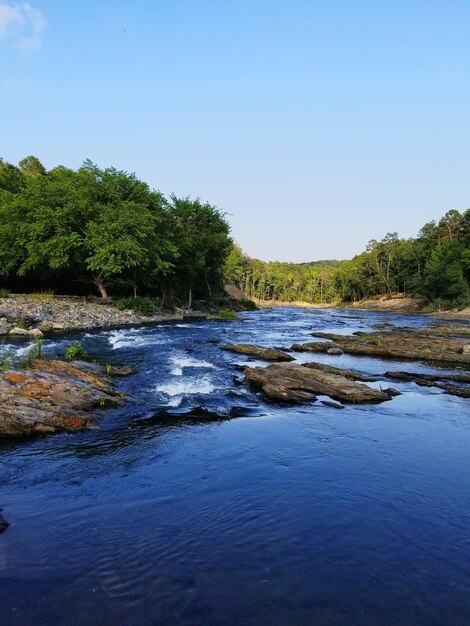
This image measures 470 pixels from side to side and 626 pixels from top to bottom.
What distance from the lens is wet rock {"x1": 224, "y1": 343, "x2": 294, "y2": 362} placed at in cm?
2012

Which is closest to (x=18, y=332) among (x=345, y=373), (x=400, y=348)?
(x=345, y=373)

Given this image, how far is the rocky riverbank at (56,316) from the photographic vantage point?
25.4m

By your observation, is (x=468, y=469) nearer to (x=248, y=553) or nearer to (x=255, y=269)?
(x=248, y=553)

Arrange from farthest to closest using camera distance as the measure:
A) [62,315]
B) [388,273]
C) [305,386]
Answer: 1. [388,273]
2. [62,315]
3. [305,386]

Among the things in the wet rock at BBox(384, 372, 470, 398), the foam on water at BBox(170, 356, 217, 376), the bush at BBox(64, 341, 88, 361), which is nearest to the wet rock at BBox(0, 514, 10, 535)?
the foam on water at BBox(170, 356, 217, 376)

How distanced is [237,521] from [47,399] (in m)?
6.22

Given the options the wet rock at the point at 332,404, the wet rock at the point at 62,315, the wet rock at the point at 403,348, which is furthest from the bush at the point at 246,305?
the wet rock at the point at 332,404

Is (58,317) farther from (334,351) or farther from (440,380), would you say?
(440,380)

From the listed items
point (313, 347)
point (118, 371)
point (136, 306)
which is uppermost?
point (136, 306)

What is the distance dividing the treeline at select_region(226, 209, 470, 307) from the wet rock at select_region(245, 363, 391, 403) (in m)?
63.6

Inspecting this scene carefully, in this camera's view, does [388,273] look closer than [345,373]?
No

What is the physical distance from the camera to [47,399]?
9.98 meters

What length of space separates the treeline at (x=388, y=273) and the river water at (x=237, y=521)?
69325 millimetres

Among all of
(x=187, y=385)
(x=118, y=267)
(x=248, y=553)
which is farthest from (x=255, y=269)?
(x=248, y=553)
